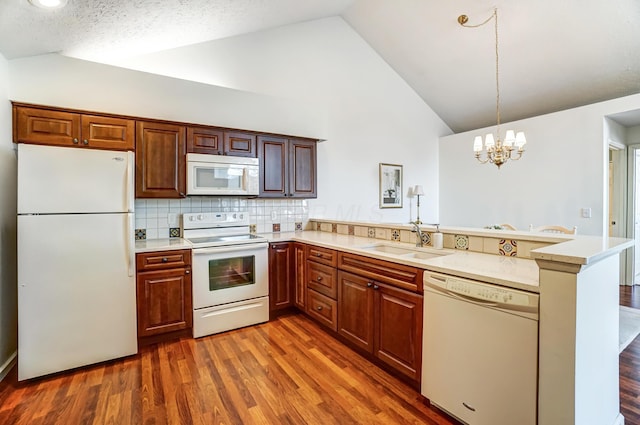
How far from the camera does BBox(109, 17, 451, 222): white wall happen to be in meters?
3.55

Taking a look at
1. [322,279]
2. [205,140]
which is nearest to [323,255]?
[322,279]

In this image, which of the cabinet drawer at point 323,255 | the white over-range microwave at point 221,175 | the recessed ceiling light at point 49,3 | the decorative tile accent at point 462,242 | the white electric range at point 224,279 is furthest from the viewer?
the white over-range microwave at point 221,175

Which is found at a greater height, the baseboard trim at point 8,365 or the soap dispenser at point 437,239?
the soap dispenser at point 437,239

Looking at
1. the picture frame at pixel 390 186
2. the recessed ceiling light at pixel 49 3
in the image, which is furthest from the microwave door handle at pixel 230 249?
the picture frame at pixel 390 186

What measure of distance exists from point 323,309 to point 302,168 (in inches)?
69.2

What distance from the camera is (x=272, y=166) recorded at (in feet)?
11.6

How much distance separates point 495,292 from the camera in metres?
1.48

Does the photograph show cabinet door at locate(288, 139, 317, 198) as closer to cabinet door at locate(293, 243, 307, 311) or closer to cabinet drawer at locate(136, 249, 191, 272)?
cabinet door at locate(293, 243, 307, 311)

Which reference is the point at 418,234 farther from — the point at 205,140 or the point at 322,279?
the point at 205,140

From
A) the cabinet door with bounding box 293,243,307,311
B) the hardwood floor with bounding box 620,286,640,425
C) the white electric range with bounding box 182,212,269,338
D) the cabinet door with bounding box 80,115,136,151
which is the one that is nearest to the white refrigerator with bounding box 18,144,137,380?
the cabinet door with bounding box 80,115,136,151

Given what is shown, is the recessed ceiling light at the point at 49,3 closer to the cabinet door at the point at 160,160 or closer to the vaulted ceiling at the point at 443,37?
the vaulted ceiling at the point at 443,37

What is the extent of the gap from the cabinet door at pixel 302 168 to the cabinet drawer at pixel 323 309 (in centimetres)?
129

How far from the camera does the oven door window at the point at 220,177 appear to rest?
3.05 metres

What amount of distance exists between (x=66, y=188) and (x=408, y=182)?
479cm
